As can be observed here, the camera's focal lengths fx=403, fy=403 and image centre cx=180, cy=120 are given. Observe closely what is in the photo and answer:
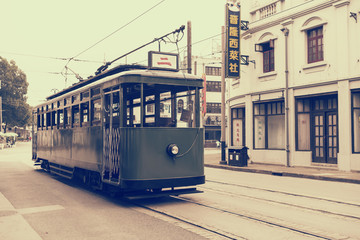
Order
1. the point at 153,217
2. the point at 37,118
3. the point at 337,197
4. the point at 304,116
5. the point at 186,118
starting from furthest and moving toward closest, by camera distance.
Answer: the point at 304,116 < the point at 37,118 < the point at 337,197 < the point at 186,118 < the point at 153,217

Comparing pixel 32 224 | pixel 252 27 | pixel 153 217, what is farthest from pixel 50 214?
pixel 252 27

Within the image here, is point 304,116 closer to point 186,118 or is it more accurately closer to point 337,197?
point 337,197

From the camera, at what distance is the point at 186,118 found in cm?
912

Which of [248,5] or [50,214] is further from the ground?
[248,5]

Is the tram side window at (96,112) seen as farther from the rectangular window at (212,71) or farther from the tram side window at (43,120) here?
the rectangular window at (212,71)

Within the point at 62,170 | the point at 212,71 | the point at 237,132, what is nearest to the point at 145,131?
the point at 62,170

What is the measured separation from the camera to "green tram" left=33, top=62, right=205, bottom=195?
8.51 meters

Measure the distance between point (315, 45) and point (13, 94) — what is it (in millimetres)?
59188

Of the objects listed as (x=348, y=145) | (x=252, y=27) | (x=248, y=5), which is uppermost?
(x=248, y=5)

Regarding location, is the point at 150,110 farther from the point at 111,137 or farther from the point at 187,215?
the point at 187,215

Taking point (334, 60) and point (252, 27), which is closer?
point (334, 60)

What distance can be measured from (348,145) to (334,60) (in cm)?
374

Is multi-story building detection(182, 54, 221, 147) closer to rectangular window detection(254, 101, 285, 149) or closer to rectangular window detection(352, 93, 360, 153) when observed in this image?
rectangular window detection(254, 101, 285, 149)

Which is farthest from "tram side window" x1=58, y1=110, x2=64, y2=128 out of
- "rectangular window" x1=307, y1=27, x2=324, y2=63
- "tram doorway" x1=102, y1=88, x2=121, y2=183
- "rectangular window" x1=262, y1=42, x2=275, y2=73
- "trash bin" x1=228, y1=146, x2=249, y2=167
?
"rectangular window" x1=262, y1=42, x2=275, y2=73
